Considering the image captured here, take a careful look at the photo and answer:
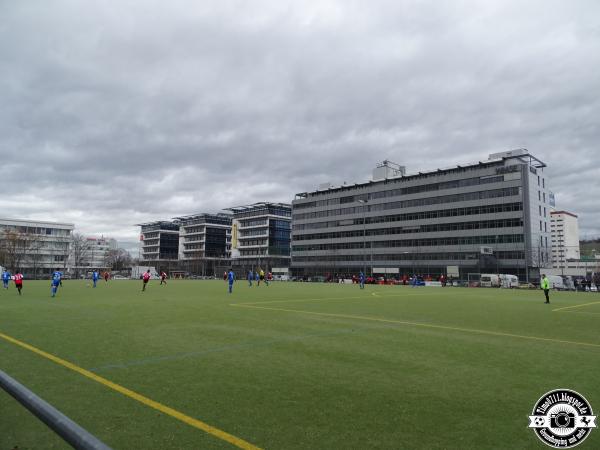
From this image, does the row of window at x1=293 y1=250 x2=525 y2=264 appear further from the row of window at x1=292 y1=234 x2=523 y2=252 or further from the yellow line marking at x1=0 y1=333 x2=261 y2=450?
the yellow line marking at x1=0 y1=333 x2=261 y2=450

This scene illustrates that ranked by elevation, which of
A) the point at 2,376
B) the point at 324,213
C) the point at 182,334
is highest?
the point at 324,213

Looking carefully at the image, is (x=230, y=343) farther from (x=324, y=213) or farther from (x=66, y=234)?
(x=66, y=234)

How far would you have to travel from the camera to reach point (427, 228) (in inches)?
3784

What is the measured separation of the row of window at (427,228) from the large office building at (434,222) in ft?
0.62

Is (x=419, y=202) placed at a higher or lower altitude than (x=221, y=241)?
higher

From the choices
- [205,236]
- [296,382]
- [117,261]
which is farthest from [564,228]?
[296,382]

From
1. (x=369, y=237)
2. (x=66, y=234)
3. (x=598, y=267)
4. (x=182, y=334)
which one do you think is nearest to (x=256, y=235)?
(x=369, y=237)

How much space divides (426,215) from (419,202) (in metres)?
3.88

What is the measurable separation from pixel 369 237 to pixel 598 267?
228 feet

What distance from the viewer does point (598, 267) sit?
389 ft

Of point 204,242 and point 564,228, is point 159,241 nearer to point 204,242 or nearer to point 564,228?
point 204,242

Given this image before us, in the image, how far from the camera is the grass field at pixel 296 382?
4781 mm

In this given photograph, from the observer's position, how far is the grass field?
4781mm

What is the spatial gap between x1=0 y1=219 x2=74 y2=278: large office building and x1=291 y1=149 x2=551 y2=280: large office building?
6767cm
